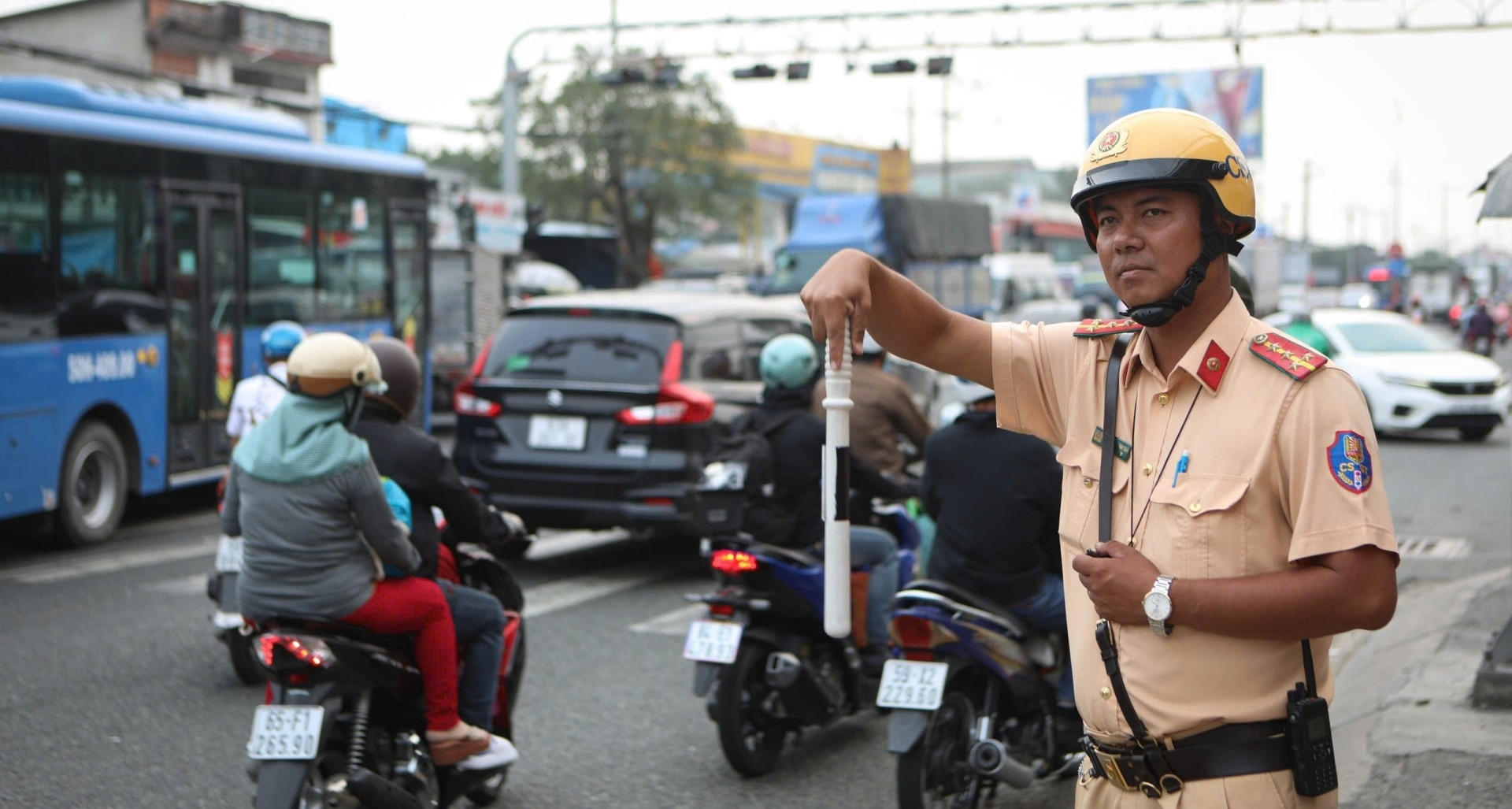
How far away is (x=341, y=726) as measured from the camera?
4.44m

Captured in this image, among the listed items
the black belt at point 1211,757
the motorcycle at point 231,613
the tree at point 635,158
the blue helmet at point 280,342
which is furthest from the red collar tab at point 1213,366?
the tree at point 635,158

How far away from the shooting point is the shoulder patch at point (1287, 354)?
7.33 ft

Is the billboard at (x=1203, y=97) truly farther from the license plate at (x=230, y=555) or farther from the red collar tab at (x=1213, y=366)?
the red collar tab at (x=1213, y=366)

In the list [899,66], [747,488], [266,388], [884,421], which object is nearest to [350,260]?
[266,388]

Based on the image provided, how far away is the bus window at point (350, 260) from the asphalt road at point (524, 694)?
351 centimetres

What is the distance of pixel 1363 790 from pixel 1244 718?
3291 mm

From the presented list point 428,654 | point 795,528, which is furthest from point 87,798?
point 795,528

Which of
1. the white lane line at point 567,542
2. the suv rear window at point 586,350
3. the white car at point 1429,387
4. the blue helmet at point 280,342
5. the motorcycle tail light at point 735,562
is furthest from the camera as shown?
the white car at point 1429,387

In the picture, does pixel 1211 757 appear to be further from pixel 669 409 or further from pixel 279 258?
pixel 279 258

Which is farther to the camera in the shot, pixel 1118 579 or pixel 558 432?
pixel 558 432

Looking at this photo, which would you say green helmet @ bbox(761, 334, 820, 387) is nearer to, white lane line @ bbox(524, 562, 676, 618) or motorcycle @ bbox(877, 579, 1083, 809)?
motorcycle @ bbox(877, 579, 1083, 809)

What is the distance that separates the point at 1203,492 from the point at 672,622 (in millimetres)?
6492

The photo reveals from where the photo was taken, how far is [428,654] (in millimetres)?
4641

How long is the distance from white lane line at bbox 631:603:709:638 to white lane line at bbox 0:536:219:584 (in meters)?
3.87
